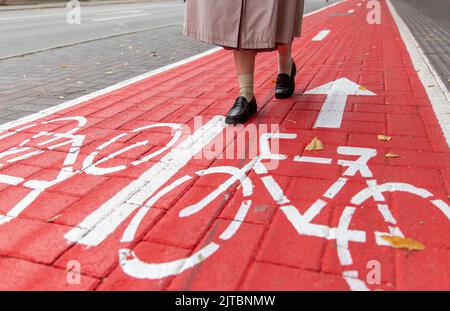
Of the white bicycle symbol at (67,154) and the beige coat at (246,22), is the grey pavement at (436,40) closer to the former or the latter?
the beige coat at (246,22)

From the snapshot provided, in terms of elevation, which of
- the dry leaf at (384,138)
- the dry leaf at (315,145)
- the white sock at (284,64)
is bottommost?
the dry leaf at (315,145)

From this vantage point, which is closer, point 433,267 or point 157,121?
point 433,267

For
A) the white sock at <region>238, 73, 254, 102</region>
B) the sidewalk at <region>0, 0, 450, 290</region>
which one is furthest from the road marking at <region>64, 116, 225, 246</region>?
the white sock at <region>238, 73, 254, 102</region>

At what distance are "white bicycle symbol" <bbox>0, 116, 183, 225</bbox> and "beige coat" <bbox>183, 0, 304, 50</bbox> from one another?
0.81 m

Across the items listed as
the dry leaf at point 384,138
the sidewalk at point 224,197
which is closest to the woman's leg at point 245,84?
the sidewalk at point 224,197

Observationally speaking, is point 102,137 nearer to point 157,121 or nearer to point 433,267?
point 157,121

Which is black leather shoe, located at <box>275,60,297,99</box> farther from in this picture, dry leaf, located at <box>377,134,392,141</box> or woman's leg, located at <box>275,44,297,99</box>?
dry leaf, located at <box>377,134,392,141</box>

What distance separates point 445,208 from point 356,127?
1301 millimetres

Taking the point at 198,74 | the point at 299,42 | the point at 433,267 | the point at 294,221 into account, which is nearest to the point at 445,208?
the point at 433,267

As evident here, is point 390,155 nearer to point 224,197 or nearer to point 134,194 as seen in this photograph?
point 224,197

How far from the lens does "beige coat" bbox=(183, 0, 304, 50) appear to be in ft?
11.0

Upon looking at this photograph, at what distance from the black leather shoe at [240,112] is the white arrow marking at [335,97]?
564 millimetres

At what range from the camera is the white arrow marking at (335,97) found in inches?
142
